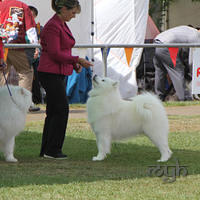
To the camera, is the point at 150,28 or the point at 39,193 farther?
the point at 150,28

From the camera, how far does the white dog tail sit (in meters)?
5.63

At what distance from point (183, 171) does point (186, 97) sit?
7003 mm

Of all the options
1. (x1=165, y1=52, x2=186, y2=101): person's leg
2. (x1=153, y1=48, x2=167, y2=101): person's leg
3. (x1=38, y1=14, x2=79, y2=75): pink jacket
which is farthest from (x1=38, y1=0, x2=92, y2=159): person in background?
(x1=153, y1=48, x2=167, y2=101): person's leg

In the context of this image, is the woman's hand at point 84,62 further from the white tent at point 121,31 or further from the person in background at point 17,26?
the white tent at point 121,31

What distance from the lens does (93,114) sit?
582 cm

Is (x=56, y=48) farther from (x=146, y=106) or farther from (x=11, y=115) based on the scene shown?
(x=146, y=106)

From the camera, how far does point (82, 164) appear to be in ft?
18.2

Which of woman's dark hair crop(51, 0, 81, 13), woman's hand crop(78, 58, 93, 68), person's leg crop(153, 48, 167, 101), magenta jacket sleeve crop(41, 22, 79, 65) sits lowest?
person's leg crop(153, 48, 167, 101)

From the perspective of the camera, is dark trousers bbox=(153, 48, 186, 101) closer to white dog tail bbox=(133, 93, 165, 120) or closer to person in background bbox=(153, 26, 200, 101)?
person in background bbox=(153, 26, 200, 101)

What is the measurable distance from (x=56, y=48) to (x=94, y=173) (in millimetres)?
1457

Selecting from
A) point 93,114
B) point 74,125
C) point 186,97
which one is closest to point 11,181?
point 93,114

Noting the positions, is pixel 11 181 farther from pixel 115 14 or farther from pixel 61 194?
pixel 115 14

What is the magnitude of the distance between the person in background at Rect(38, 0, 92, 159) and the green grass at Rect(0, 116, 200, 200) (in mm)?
283

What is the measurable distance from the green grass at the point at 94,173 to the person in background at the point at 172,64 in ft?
14.0
